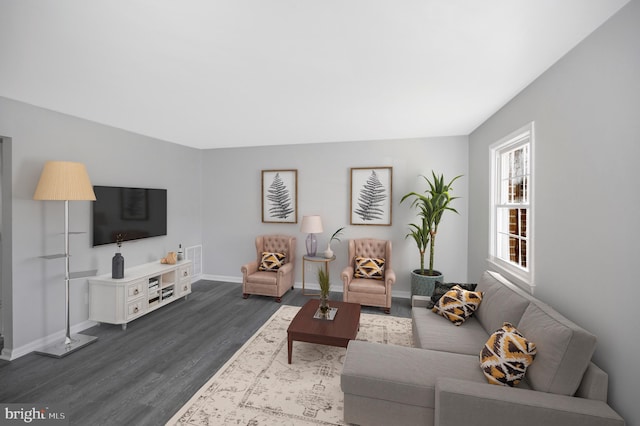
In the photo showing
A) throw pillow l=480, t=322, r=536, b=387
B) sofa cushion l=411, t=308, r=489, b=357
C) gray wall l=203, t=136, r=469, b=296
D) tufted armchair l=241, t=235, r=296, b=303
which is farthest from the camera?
gray wall l=203, t=136, r=469, b=296

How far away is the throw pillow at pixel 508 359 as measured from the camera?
1709 mm

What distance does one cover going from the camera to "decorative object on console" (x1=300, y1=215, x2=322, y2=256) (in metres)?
4.50

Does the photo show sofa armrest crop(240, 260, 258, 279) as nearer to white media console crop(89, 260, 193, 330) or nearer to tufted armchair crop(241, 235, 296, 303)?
tufted armchair crop(241, 235, 296, 303)

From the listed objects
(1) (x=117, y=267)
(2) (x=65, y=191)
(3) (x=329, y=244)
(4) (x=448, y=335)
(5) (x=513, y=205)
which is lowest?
(4) (x=448, y=335)

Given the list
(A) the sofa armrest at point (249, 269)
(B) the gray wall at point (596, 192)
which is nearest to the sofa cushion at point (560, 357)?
(B) the gray wall at point (596, 192)

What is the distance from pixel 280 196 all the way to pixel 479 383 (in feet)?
13.6

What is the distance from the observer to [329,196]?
4.96m

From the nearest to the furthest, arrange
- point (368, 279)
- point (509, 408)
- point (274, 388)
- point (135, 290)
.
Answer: point (509, 408) → point (274, 388) → point (135, 290) → point (368, 279)

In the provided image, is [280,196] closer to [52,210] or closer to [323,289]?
[323,289]

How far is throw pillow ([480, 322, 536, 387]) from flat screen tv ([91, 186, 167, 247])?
434 centimetres

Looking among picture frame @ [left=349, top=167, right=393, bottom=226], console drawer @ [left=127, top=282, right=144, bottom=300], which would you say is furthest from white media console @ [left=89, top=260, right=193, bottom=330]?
picture frame @ [left=349, top=167, right=393, bottom=226]

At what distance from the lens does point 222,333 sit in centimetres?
333

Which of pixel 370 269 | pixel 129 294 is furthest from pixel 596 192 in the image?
pixel 129 294

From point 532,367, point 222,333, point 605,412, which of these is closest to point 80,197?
point 222,333
